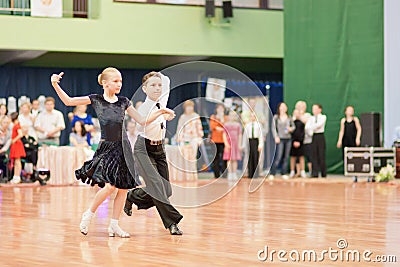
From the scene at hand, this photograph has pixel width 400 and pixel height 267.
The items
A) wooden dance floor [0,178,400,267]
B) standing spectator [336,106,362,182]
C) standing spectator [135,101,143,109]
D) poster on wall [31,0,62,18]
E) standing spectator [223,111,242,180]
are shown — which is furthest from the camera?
poster on wall [31,0,62,18]

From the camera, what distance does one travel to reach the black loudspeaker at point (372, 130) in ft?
56.9

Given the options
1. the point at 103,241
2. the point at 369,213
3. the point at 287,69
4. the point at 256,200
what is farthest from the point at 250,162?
the point at 103,241

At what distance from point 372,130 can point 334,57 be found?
327 cm

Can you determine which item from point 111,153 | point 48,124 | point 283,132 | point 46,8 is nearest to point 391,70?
point 283,132

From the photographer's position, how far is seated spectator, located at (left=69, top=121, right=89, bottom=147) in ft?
54.9

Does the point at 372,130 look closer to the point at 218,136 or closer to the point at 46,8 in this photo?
the point at 218,136

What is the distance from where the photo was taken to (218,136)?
62.4 feet

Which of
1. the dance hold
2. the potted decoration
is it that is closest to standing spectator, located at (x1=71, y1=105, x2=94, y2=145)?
the potted decoration

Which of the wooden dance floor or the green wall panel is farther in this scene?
the green wall panel

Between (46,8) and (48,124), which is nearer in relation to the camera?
(48,124)

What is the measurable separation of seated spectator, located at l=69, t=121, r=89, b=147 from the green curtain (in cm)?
613

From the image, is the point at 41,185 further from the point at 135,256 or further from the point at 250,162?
the point at 135,256

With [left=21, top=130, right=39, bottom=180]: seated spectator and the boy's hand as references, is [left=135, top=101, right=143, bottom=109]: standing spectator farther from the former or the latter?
[left=21, top=130, right=39, bottom=180]: seated spectator

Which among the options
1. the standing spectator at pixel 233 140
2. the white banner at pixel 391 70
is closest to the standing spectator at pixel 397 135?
the white banner at pixel 391 70
